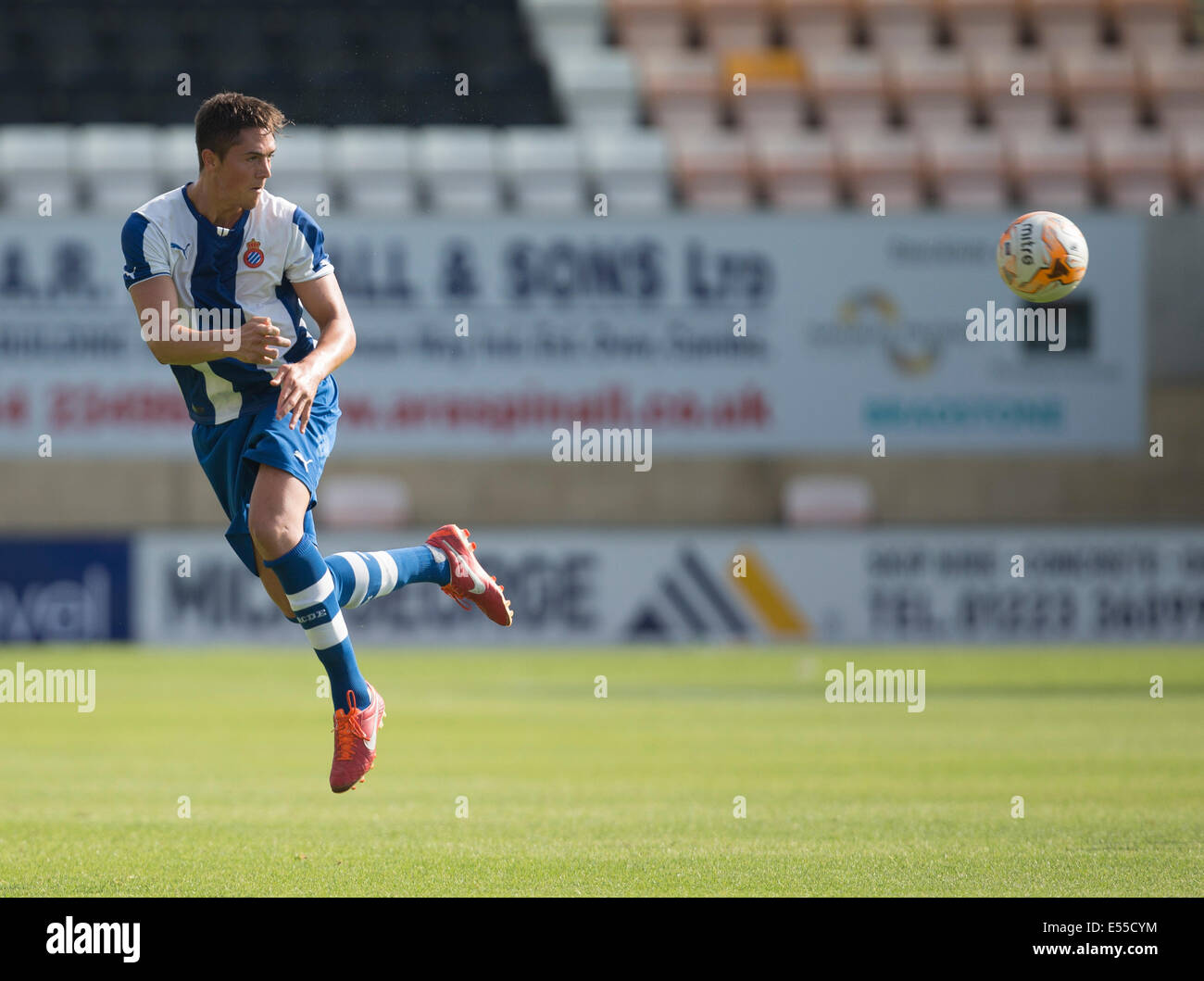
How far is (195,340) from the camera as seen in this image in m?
5.91

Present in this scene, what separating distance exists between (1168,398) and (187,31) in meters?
14.5

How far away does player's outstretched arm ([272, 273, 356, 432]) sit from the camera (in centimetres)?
600

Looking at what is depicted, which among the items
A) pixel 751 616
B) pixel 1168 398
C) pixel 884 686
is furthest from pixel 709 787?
pixel 1168 398

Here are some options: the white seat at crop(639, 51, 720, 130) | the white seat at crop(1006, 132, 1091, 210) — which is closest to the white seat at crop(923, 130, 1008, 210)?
the white seat at crop(1006, 132, 1091, 210)

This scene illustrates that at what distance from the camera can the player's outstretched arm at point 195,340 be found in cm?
587

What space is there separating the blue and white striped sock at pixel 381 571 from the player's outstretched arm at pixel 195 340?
0.87 m

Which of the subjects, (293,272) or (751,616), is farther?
(751,616)

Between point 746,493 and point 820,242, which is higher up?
point 820,242

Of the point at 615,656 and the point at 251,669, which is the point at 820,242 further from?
the point at 251,669

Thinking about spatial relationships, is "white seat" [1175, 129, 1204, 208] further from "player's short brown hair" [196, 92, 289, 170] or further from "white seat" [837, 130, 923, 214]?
"player's short brown hair" [196, 92, 289, 170]

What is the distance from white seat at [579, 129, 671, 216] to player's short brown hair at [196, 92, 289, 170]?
17507 millimetres

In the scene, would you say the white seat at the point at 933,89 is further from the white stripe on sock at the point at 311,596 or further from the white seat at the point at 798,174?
the white stripe on sock at the point at 311,596

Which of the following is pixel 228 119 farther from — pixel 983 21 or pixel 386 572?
pixel 983 21
